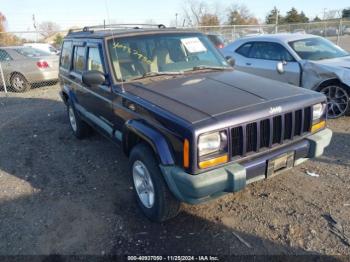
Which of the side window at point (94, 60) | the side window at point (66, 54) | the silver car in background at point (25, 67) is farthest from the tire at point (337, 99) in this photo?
the silver car in background at point (25, 67)

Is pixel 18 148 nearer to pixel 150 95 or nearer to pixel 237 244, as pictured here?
pixel 150 95

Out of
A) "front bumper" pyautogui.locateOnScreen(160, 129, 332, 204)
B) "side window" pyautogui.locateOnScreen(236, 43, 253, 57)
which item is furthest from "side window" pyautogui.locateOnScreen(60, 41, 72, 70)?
"side window" pyautogui.locateOnScreen(236, 43, 253, 57)

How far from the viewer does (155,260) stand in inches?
113

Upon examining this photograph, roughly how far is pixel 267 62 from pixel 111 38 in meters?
4.19

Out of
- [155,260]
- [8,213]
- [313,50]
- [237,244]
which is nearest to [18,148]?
[8,213]

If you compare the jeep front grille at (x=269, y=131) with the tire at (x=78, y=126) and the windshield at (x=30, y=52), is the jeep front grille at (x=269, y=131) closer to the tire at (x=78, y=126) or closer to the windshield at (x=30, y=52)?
the tire at (x=78, y=126)

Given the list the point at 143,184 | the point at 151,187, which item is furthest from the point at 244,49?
the point at 151,187

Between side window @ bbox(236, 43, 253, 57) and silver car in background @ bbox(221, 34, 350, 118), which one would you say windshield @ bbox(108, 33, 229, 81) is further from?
side window @ bbox(236, 43, 253, 57)

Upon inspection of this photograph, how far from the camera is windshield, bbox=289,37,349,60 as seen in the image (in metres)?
6.53

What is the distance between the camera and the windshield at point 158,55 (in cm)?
386

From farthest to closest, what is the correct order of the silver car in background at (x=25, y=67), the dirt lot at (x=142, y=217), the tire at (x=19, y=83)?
the tire at (x=19, y=83) < the silver car in background at (x=25, y=67) < the dirt lot at (x=142, y=217)

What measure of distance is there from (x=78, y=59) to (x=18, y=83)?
733 cm

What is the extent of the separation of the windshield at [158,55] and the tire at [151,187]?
3.42 feet

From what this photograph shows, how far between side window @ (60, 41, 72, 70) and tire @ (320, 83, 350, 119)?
15.7 feet
